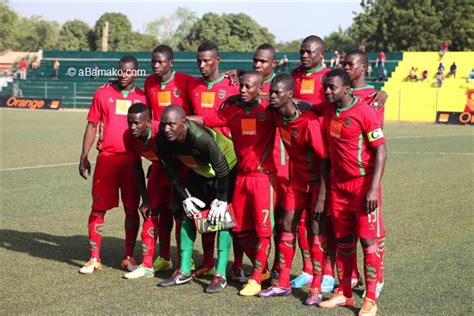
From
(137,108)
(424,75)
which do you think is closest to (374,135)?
(137,108)

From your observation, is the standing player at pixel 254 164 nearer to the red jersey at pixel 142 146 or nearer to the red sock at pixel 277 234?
the red sock at pixel 277 234

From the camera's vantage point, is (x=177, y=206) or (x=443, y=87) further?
(x=443, y=87)

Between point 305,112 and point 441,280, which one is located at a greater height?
point 305,112

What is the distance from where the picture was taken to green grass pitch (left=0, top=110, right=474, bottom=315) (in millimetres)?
6586

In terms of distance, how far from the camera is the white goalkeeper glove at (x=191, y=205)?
7.20 m

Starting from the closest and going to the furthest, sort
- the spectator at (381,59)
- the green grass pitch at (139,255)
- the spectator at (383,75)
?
the green grass pitch at (139,255) → the spectator at (383,75) → the spectator at (381,59)

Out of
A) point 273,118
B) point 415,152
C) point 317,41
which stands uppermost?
point 317,41

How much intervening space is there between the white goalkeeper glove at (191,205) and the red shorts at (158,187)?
69 centimetres

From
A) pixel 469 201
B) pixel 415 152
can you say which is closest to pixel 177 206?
pixel 469 201

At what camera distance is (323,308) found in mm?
6641

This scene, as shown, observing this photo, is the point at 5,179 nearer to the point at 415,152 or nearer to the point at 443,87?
the point at 415,152

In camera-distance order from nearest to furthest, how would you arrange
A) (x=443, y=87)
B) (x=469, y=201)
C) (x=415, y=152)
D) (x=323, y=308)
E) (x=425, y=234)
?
(x=323, y=308) < (x=425, y=234) < (x=469, y=201) < (x=415, y=152) < (x=443, y=87)

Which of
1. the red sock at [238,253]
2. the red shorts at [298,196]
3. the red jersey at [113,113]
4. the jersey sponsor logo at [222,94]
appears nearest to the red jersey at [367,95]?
the red shorts at [298,196]

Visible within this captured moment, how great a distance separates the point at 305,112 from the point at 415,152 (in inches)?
605
